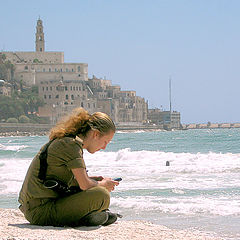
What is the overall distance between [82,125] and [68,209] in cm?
71

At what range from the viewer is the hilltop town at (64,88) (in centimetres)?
9875

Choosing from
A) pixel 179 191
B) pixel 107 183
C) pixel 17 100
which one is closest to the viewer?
pixel 107 183

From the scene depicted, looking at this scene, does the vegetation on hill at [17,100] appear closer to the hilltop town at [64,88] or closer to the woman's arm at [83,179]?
the hilltop town at [64,88]

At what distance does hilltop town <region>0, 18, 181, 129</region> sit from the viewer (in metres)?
98.8

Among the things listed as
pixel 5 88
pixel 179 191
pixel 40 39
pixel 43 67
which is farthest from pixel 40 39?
pixel 179 191

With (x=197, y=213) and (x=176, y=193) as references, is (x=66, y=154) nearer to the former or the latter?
(x=197, y=213)

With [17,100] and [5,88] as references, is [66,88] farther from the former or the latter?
[5,88]

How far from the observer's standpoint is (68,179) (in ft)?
15.6

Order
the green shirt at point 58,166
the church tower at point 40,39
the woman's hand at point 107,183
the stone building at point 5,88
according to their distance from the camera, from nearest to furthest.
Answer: the green shirt at point 58,166
the woman's hand at point 107,183
the stone building at point 5,88
the church tower at point 40,39

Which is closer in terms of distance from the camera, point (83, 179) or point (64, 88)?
point (83, 179)

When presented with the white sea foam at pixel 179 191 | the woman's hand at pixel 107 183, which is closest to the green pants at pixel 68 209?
the woman's hand at pixel 107 183

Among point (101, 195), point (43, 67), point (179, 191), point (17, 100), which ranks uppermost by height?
point (43, 67)

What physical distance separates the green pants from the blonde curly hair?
19.9 inches

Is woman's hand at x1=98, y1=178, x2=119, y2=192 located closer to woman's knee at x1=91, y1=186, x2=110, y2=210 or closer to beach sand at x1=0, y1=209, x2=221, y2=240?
woman's knee at x1=91, y1=186, x2=110, y2=210
